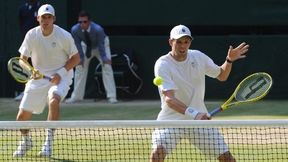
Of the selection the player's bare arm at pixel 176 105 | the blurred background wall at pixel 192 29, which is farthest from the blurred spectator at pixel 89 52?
the player's bare arm at pixel 176 105

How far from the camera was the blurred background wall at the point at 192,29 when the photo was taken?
1380cm

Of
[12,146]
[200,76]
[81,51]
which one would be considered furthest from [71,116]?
[200,76]

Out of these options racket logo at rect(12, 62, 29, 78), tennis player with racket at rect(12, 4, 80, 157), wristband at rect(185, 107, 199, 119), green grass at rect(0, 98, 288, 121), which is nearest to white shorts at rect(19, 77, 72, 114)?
tennis player with racket at rect(12, 4, 80, 157)

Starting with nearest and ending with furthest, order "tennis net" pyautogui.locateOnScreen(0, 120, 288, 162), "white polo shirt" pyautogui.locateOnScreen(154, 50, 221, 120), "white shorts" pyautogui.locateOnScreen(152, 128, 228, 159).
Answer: "tennis net" pyautogui.locateOnScreen(0, 120, 288, 162) → "white shorts" pyautogui.locateOnScreen(152, 128, 228, 159) → "white polo shirt" pyautogui.locateOnScreen(154, 50, 221, 120)

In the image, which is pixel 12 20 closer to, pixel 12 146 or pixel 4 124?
pixel 12 146

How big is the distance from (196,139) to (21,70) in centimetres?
293

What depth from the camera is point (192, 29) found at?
46.9 ft

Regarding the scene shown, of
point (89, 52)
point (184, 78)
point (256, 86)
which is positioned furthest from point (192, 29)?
point (184, 78)

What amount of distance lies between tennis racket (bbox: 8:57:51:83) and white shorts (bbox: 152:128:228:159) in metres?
2.36

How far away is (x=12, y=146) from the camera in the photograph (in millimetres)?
9031

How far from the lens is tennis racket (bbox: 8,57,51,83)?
8.62m

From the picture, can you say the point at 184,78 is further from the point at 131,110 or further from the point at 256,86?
the point at 131,110

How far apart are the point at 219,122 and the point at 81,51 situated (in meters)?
7.35

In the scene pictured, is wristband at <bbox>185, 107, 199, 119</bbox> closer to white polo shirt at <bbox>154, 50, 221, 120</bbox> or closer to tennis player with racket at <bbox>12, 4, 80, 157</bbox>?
white polo shirt at <bbox>154, 50, 221, 120</bbox>
